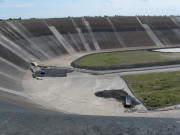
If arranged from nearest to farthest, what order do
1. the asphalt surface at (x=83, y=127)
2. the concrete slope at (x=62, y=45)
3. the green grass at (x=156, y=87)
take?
the asphalt surface at (x=83, y=127)
the concrete slope at (x=62, y=45)
the green grass at (x=156, y=87)

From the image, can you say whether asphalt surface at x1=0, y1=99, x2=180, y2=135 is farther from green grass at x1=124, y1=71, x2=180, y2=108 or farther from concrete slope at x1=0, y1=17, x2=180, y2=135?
green grass at x1=124, y1=71, x2=180, y2=108

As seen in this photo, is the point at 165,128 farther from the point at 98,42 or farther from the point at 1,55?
the point at 98,42

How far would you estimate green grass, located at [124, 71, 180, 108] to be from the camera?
2602cm

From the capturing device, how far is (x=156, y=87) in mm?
30984

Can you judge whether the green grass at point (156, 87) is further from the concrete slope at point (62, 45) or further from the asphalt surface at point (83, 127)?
the asphalt surface at point (83, 127)

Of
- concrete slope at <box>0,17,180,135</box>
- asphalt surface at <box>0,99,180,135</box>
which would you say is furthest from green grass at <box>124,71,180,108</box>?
asphalt surface at <box>0,99,180,135</box>

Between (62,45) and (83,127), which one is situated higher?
(62,45)

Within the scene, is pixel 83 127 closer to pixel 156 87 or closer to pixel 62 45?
pixel 156 87

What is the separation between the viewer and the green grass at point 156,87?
26016 mm

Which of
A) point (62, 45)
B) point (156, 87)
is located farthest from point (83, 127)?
point (62, 45)

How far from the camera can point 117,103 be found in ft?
86.5

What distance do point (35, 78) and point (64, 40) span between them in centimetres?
2693

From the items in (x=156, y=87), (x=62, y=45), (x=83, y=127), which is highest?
(x=62, y=45)

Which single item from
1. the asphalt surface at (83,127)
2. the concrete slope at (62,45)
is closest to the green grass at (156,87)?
the concrete slope at (62,45)
